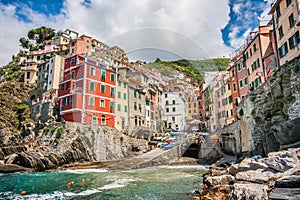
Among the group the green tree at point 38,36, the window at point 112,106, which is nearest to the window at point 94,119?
the window at point 112,106

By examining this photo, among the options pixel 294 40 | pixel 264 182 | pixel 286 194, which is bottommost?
pixel 264 182

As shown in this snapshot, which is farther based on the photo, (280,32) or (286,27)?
(280,32)

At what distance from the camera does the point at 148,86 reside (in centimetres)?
4581

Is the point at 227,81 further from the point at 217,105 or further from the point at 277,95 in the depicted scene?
the point at 277,95

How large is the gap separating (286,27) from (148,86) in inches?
1183

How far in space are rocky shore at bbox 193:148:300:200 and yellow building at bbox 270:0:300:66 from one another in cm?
1257

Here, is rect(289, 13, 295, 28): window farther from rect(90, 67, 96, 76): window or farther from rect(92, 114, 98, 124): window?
rect(92, 114, 98, 124): window

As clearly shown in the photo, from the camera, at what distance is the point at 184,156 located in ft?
103

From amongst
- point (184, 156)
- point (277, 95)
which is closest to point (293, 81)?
point (277, 95)

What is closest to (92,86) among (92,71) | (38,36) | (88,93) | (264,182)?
(88,93)

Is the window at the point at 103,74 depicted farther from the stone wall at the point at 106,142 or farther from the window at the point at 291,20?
the window at the point at 291,20

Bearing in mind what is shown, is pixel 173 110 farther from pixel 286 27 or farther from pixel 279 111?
pixel 279 111

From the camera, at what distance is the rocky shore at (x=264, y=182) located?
4.14 m

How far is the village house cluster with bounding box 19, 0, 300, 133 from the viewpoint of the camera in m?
23.0
